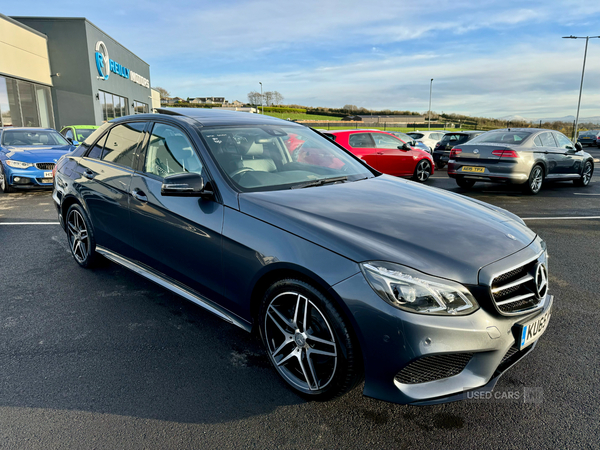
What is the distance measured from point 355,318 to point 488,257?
0.78m

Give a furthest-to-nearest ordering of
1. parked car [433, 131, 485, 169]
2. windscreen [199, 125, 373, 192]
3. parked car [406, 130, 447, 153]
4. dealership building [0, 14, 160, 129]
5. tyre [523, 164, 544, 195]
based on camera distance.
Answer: dealership building [0, 14, 160, 129] < parked car [406, 130, 447, 153] < parked car [433, 131, 485, 169] < tyre [523, 164, 544, 195] < windscreen [199, 125, 373, 192]

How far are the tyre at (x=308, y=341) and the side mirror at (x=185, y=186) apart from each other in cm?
83

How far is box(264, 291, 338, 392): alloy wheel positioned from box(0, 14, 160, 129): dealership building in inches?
921

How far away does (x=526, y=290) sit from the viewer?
2336mm

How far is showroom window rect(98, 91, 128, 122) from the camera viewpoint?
2916 centimetres

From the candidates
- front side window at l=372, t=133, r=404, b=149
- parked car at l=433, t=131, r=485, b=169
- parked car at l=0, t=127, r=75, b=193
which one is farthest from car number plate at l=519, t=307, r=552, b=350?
parked car at l=433, t=131, r=485, b=169

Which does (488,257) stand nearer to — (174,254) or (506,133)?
(174,254)

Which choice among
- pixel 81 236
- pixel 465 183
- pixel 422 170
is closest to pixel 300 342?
pixel 81 236

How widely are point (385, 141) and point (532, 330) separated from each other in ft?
33.1

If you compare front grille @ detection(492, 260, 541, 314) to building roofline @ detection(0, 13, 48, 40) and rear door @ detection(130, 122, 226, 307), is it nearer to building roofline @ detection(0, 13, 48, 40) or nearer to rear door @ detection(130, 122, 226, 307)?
rear door @ detection(130, 122, 226, 307)

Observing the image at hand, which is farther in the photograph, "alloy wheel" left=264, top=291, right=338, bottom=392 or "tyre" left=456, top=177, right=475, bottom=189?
"tyre" left=456, top=177, right=475, bottom=189

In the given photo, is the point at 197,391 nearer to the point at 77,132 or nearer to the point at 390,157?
the point at 390,157

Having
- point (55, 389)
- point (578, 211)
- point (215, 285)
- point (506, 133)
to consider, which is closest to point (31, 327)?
point (55, 389)

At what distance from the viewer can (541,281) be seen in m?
2.44
